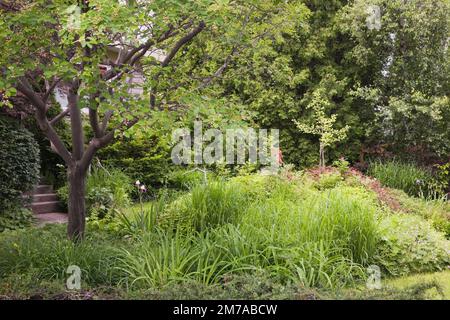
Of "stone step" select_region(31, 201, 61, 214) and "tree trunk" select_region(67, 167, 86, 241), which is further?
"stone step" select_region(31, 201, 61, 214)

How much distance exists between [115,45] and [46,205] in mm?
5109

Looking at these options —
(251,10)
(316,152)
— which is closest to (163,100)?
(251,10)

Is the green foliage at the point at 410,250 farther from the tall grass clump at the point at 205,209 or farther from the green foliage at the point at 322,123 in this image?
the green foliage at the point at 322,123

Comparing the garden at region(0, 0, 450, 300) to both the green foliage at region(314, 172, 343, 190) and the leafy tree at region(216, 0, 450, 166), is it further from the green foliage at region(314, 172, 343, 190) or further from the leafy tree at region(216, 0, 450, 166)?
the leafy tree at region(216, 0, 450, 166)

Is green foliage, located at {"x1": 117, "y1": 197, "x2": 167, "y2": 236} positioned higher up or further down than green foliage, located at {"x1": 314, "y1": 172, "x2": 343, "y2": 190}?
further down

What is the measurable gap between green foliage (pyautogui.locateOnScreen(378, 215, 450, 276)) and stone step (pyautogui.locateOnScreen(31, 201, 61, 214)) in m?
6.18

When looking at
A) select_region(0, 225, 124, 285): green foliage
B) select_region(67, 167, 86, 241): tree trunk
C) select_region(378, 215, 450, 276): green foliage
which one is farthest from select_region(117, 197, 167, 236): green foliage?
select_region(378, 215, 450, 276): green foliage

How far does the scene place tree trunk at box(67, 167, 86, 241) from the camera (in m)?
5.70

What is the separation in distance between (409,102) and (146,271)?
30.8ft

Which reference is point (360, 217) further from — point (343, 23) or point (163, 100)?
point (343, 23)

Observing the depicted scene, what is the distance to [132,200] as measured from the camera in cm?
1001

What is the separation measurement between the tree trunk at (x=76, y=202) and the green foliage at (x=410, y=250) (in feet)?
11.3

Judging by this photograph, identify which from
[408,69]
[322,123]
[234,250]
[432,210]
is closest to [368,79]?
[408,69]

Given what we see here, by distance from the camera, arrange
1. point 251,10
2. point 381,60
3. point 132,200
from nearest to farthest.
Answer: point 251,10 → point 132,200 → point 381,60
